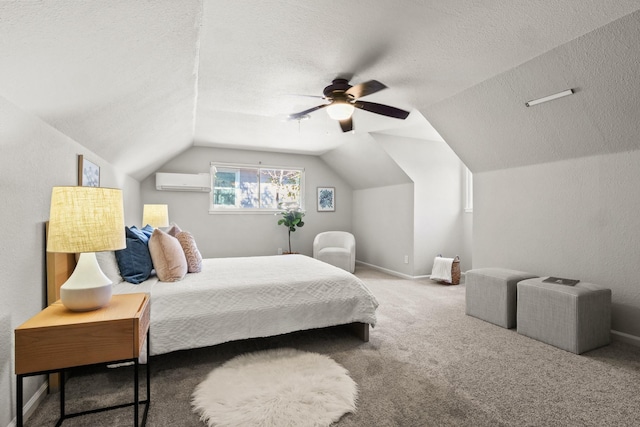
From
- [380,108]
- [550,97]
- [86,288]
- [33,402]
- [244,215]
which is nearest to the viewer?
[86,288]

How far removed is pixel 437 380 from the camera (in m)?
2.07

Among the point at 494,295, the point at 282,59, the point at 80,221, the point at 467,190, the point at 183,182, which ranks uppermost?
the point at 282,59

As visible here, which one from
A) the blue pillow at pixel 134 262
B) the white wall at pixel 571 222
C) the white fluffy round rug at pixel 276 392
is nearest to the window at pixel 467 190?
the white wall at pixel 571 222

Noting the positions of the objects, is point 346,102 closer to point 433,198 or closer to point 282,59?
point 282,59

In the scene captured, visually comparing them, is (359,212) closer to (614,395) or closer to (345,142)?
(345,142)

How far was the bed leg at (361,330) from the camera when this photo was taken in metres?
2.72

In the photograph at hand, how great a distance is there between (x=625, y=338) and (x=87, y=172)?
4.77 meters

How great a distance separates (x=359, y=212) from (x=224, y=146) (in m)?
3.04

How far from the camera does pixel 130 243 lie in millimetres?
2455

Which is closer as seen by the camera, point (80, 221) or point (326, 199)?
point (80, 221)

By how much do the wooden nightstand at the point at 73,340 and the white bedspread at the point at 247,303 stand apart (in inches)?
22.7

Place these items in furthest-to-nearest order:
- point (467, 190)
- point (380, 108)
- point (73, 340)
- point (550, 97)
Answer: point (467, 190)
point (380, 108)
point (550, 97)
point (73, 340)

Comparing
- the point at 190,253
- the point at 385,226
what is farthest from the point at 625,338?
the point at 190,253

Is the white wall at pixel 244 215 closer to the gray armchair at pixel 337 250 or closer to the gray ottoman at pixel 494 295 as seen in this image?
the gray armchair at pixel 337 250
